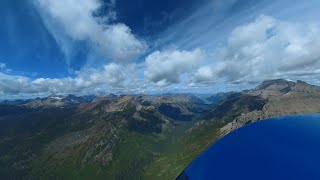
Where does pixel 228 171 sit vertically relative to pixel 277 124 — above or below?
below

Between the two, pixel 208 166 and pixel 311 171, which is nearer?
pixel 311 171

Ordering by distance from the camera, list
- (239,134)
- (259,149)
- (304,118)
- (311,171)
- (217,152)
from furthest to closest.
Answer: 1. (304,118)
2. (239,134)
3. (217,152)
4. (259,149)
5. (311,171)

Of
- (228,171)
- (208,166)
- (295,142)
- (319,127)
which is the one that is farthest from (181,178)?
(319,127)

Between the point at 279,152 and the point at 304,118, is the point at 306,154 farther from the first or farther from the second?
the point at 304,118

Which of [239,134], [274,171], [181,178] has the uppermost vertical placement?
[239,134]

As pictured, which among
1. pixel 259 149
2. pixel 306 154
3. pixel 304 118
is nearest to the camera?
pixel 306 154

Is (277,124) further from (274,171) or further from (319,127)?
(274,171)

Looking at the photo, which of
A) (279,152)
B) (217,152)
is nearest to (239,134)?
(217,152)
